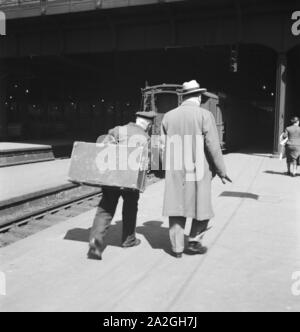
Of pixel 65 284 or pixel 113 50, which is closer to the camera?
pixel 65 284

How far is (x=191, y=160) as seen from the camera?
5516mm

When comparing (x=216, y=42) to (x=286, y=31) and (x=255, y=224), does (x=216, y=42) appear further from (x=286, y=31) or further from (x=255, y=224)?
(x=255, y=224)

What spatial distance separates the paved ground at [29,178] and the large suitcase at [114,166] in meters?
5.29

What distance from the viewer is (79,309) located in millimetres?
4043

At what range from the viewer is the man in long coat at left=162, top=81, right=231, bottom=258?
5.45 meters

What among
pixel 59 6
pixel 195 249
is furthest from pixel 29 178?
pixel 59 6

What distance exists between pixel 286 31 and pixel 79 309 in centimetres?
2046

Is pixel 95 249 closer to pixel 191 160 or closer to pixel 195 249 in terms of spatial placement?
pixel 195 249

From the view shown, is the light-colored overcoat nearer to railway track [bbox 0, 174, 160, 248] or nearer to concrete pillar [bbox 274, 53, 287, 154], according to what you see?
railway track [bbox 0, 174, 160, 248]

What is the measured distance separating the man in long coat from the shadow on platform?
0.75 m

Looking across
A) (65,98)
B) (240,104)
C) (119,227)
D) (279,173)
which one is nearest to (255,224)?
(119,227)

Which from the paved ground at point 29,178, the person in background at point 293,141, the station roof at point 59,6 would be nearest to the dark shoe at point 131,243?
the paved ground at point 29,178

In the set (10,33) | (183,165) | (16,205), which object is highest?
(10,33)

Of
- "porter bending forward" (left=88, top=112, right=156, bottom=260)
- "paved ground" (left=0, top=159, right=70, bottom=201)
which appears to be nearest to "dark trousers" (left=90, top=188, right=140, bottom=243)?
"porter bending forward" (left=88, top=112, right=156, bottom=260)
